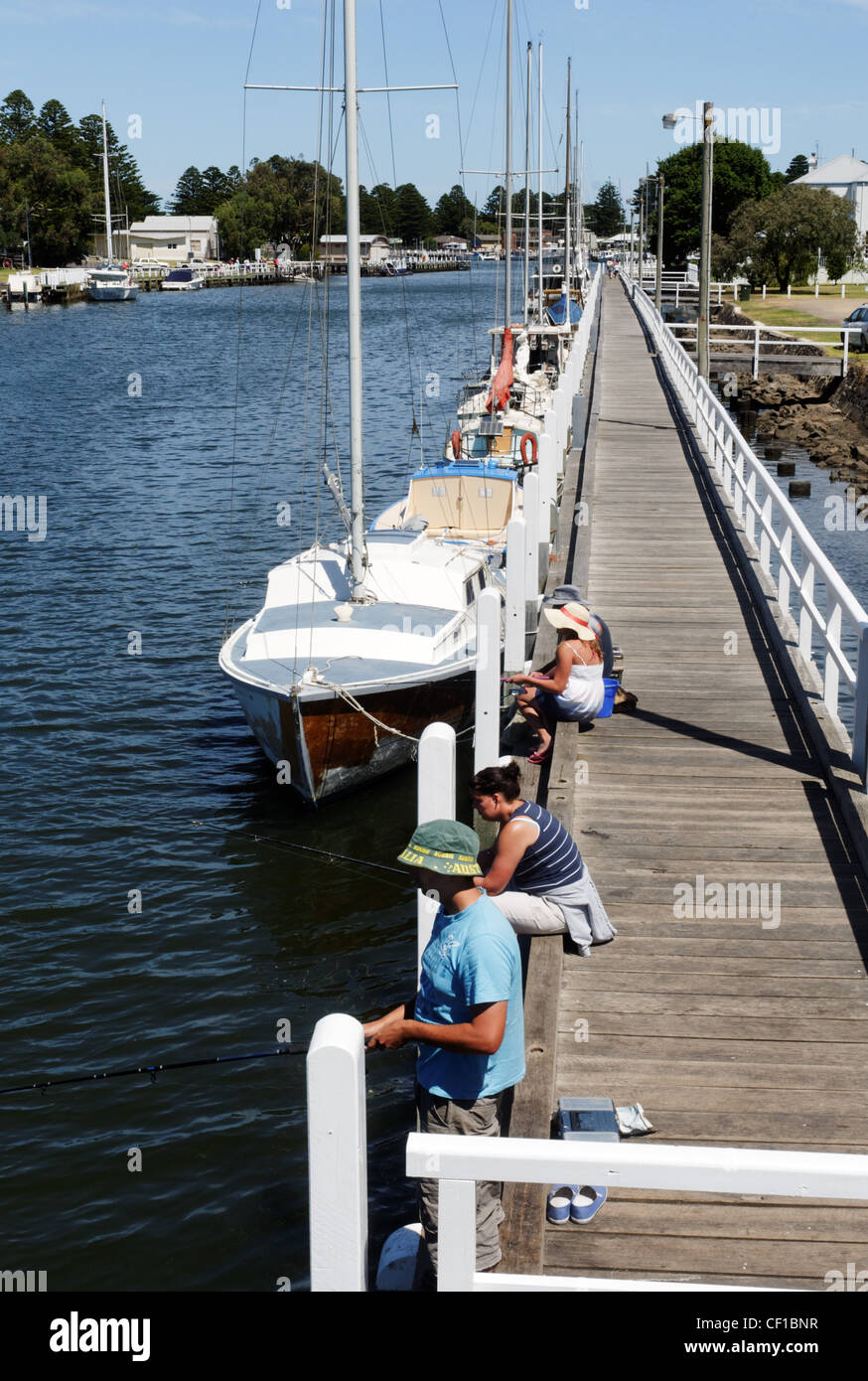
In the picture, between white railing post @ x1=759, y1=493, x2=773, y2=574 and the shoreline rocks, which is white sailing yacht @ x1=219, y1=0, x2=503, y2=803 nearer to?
white railing post @ x1=759, y1=493, x2=773, y2=574

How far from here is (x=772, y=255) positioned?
72125 millimetres

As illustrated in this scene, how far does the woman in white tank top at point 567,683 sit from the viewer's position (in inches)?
402

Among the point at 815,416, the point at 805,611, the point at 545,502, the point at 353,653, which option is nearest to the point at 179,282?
the point at 815,416

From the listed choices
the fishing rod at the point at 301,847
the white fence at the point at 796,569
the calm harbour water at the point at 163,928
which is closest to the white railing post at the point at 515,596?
the white fence at the point at 796,569

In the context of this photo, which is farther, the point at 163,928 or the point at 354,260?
the point at 354,260

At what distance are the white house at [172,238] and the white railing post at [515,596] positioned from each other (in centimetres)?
17048

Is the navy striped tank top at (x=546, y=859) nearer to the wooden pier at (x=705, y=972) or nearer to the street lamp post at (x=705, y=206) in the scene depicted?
the wooden pier at (x=705, y=972)

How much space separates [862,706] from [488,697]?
2707mm

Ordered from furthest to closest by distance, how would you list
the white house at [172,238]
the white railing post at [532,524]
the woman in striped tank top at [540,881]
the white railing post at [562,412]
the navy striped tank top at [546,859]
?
1. the white house at [172,238]
2. the white railing post at [562,412]
3. the white railing post at [532,524]
4. the navy striped tank top at [546,859]
5. the woman in striped tank top at [540,881]

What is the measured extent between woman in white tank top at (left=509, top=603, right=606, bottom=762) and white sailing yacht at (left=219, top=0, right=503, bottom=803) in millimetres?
4120

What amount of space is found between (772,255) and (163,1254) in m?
71.6

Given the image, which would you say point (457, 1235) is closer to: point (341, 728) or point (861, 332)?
point (341, 728)

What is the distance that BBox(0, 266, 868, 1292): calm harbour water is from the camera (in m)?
9.16

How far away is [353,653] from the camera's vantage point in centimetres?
1512
